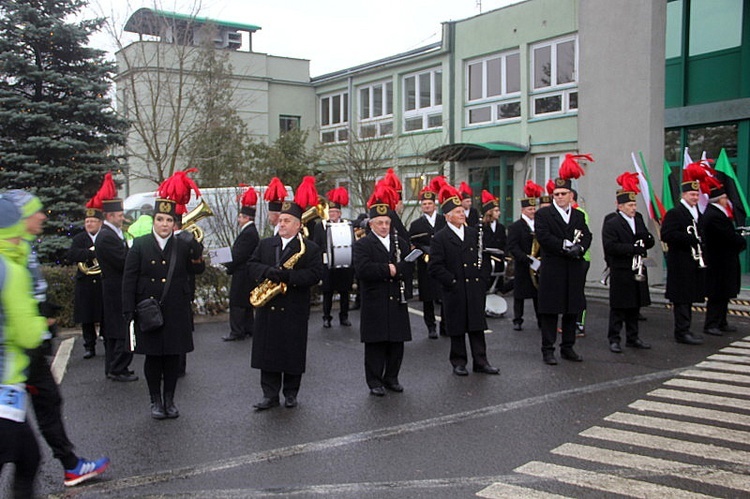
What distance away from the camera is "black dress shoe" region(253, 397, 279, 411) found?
702cm

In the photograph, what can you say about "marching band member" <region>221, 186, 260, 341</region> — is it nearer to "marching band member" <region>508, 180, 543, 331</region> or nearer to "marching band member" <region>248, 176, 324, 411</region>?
"marching band member" <region>248, 176, 324, 411</region>

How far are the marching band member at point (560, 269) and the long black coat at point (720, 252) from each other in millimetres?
2718

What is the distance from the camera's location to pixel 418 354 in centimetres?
973

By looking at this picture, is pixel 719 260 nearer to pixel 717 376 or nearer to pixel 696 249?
pixel 696 249

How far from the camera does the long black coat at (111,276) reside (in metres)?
8.36

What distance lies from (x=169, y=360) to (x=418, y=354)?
394 cm

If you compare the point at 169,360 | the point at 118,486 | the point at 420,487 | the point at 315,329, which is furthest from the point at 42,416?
the point at 315,329

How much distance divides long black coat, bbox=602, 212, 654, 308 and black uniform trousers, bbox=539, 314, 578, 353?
88cm

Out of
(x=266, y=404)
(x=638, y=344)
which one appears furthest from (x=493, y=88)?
(x=266, y=404)

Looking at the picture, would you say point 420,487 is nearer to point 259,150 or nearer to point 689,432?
point 689,432

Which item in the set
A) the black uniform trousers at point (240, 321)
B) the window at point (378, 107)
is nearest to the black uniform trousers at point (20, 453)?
the black uniform trousers at point (240, 321)

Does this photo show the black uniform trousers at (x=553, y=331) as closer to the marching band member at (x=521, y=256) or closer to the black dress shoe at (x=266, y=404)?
the marching band member at (x=521, y=256)

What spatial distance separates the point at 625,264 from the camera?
31.7 feet

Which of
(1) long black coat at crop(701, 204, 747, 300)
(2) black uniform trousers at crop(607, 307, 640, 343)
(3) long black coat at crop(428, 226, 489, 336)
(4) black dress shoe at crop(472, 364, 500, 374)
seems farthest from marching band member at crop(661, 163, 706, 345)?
(3) long black coat at crop(428, 226, 489, 336)
